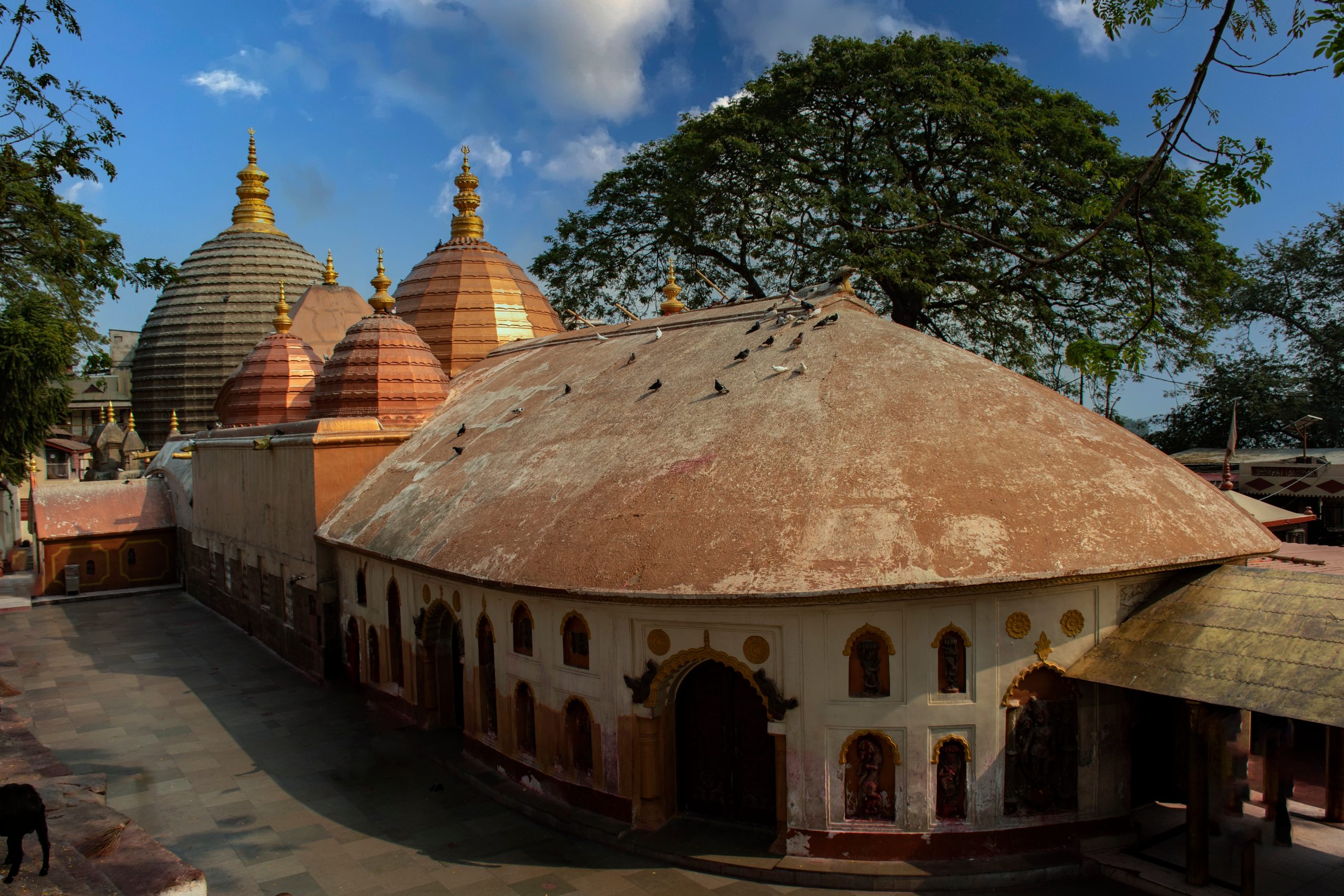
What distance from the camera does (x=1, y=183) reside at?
13.0 meters

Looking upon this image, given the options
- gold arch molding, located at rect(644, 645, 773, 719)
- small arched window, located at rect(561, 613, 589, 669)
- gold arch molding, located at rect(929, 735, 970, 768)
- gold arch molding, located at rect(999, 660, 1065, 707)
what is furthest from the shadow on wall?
gold arch molding, located at rect(999, 660, 1065, 707)

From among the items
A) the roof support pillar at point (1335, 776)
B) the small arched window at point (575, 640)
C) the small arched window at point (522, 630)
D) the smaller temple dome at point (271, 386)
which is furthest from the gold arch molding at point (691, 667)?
the smaller temple dome at point (271, 386)

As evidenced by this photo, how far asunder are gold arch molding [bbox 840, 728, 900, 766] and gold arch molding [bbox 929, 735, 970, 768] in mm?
364

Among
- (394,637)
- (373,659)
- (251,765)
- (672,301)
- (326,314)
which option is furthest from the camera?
(326,314)

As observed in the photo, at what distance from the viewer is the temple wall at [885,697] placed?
957 cm

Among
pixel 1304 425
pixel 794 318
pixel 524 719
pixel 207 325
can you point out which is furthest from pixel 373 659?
pixel 207 325

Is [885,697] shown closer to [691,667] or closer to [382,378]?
[691,667]

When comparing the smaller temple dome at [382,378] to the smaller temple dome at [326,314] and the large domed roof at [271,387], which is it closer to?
the large domed roof at [271,387]

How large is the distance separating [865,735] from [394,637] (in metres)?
8.97

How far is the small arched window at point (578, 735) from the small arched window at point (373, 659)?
6123 millimetres

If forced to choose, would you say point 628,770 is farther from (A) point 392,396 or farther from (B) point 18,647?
(B) point 18,647

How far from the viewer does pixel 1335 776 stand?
10.3m

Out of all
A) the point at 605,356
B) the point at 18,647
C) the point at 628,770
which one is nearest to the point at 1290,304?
the point at 605,356

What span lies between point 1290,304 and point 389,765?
3549cm
